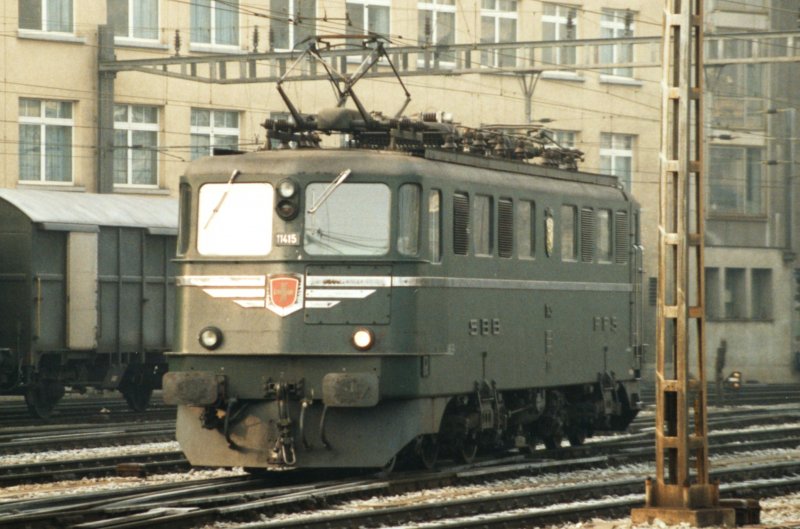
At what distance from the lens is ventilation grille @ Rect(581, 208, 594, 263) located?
69.5 ft

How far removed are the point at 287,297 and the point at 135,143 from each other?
89.3 feet

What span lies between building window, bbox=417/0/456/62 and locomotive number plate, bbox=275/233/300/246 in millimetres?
31531

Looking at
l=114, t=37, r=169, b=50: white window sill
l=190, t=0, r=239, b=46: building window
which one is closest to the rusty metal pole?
l=114, t=37, r=169, b=50: white window sill

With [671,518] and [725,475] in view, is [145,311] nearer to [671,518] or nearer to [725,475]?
[725,475]

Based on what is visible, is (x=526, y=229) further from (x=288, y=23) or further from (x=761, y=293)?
(x=761, y=293)

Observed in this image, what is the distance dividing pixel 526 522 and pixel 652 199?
133 feet

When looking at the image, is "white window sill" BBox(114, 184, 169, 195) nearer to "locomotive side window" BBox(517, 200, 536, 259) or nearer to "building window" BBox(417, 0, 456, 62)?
"building window" BBox(417, 0, 456, 62)

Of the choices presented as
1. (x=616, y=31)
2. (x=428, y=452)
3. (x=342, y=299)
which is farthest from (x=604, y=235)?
(x=616, y=31)

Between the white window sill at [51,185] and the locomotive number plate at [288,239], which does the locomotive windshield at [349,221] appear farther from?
the white window sill at [51,185]

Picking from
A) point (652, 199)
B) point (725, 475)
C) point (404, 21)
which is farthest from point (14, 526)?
point (652, 199)

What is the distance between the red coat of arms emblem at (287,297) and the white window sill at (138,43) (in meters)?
27.3

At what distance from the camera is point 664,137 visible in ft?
45.9

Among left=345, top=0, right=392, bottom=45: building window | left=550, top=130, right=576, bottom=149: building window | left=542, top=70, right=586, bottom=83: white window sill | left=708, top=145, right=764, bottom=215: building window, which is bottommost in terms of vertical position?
left=708, top=145, right=764, bottom=215: building window

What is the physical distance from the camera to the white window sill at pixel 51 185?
136 ft
